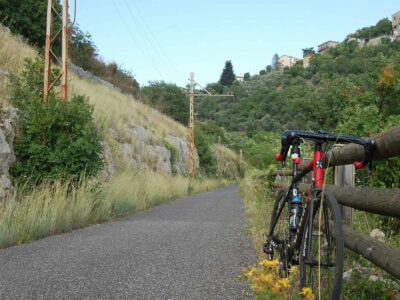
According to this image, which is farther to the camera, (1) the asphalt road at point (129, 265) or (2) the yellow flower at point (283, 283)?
(1) the asphalt road at point (129, 265)

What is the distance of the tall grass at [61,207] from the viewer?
7109mm

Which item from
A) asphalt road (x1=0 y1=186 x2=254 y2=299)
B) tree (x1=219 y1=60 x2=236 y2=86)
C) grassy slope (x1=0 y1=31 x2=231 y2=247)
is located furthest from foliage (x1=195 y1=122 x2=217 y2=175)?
tree (x1=219 y1=60 x2=236 y2=86)

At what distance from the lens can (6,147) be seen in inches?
367

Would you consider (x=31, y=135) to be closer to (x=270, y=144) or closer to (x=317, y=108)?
(x=270, y=144)

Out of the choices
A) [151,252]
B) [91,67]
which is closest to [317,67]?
[91,67]

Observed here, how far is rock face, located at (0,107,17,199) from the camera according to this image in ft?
28.9

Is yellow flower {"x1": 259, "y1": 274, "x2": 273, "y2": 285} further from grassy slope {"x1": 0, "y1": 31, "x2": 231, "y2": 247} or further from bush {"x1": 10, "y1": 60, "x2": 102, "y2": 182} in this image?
bush {"x1": 10, "y1": 60, "x2": 102, "y2": 182}

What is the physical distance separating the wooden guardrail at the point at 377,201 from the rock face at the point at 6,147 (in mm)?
6830

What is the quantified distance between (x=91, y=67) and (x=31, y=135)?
2715 cm

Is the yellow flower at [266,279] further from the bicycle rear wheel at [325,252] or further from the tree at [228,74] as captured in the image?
the tree at [228,74]

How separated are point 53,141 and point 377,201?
874cm

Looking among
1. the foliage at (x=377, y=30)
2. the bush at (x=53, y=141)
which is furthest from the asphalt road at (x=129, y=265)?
the foliage at (x=377, y=30)

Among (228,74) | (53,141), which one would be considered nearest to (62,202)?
(53,141)

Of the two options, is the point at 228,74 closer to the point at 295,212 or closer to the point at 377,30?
the point at 377,30
